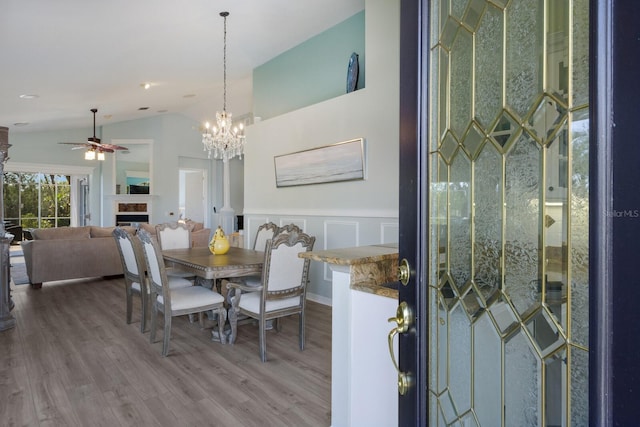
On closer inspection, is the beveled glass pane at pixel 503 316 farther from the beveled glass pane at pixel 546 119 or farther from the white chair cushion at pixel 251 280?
the white chair cushion at pixel 251 280

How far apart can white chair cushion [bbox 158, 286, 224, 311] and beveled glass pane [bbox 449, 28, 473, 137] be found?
269 cm

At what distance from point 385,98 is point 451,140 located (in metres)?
3.24

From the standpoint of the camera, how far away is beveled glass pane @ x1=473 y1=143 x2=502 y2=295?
2.32 ft

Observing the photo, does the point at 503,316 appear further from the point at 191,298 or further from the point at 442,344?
the point at 191,298

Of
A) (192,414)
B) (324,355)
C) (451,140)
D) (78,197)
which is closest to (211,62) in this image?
(324,355)

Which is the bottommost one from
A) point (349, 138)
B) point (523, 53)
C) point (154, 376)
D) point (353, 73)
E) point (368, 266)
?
point (154, 376)

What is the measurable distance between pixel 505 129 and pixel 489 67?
0.13 metres

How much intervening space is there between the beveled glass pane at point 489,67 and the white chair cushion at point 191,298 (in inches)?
109

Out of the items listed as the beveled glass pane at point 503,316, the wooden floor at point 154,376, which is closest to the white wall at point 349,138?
the wooden floor at point 154,376

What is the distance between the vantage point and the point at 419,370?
35.7 inches

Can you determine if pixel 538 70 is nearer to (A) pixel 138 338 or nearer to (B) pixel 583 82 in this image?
(B) pixel 583 82

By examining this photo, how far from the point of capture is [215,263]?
311 centimetres

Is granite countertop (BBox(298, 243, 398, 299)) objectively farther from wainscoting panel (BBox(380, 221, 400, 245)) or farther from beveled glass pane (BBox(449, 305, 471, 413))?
wainscoting panel (BBox(380, 221, 400, 245))

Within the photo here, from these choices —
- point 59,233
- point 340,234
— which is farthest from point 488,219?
point 59,233
